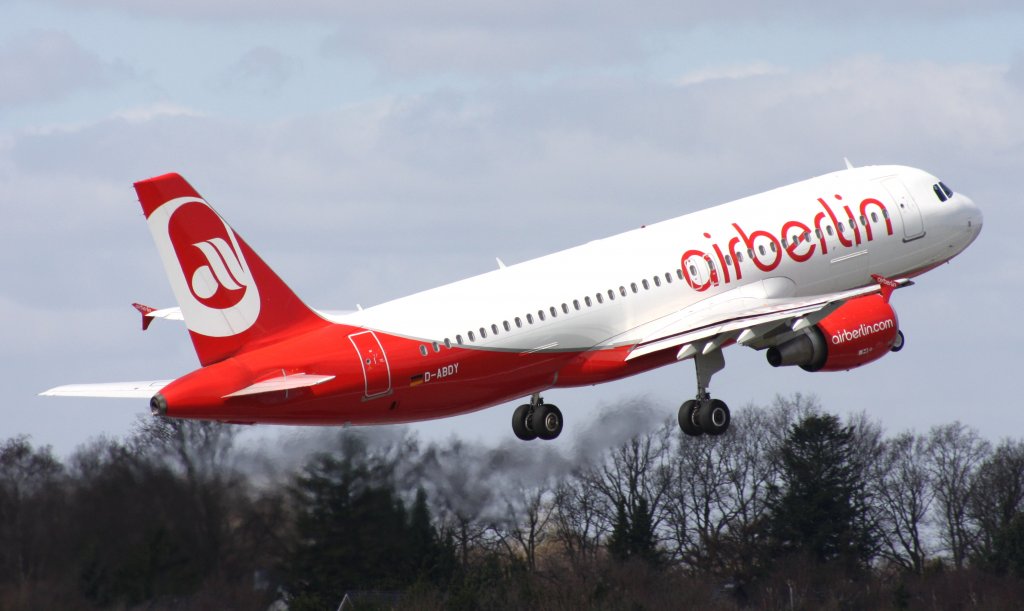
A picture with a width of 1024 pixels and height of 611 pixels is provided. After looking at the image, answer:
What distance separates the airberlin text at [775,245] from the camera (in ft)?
226

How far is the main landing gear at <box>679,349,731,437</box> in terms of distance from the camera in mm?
68812

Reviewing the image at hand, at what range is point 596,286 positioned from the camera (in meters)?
66.9

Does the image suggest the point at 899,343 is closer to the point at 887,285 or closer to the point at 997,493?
the point at 887,285

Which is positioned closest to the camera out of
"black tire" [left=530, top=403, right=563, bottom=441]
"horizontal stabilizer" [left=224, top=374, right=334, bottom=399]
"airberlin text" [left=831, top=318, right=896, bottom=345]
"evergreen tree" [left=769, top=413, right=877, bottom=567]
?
"horizontal stabilizer" [left=224, top=374, right=334, bottom=399]

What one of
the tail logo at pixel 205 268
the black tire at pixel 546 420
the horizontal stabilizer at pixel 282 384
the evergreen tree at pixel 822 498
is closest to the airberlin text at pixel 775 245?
the black tire at pixel 546 420

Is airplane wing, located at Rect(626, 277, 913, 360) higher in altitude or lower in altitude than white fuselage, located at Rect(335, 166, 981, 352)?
lower

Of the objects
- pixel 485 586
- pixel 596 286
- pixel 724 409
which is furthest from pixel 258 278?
pixel 485 586

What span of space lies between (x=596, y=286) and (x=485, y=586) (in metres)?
21.6

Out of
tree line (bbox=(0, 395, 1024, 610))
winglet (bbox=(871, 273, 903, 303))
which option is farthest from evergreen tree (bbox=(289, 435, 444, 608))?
winglet (bbox=(871, 273, 903, 303))

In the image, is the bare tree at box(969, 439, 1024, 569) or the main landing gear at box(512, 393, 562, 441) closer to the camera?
the main landing gear at box(512, 393, 562, 441)

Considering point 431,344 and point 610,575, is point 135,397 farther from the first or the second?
point 610,575

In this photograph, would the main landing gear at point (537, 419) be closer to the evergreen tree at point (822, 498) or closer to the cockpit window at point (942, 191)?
the cockpit window at point (942, 191)

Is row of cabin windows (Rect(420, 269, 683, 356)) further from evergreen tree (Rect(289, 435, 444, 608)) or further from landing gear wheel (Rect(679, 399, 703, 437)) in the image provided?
evergreen tree (Rect(289, 435, 444, 608))

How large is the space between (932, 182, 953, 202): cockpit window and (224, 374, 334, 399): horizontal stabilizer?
23601mm
